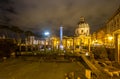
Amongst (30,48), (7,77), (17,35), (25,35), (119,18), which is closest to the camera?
(7,77)

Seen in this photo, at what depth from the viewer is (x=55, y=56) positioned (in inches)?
1516

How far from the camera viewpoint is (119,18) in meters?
41.2

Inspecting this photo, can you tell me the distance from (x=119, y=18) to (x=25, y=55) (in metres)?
22.5

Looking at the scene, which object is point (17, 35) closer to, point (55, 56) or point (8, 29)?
point (8, 29)

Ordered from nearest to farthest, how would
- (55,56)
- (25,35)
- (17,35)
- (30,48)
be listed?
(55,56)
(30,48)
(17,35)
(25,35)

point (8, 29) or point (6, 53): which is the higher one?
point (8, 29)

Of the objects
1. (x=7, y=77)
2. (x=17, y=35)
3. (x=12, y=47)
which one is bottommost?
(x=7, y=77)

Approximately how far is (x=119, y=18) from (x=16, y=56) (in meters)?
24.6

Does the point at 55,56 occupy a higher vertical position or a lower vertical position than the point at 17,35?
lower

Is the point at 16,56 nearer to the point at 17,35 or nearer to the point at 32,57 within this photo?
the point at 32,57

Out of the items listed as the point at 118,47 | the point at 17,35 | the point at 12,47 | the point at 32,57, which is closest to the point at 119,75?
the point at 118,47

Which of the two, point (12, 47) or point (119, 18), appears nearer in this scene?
point (119, 18)

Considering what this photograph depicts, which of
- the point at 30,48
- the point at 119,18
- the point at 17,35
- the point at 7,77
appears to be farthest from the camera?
the point at 17,35

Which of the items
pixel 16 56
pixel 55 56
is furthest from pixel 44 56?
pixel 16 56
